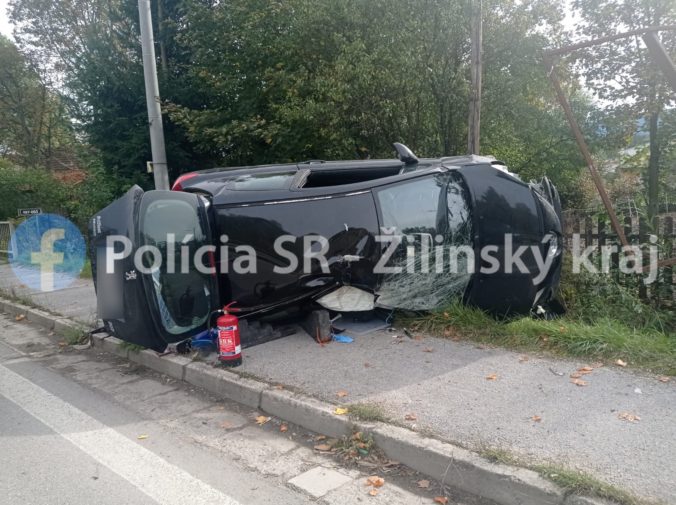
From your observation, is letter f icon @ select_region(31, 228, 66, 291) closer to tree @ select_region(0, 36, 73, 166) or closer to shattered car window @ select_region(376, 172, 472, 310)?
shattered car window @ select_region(376, 172, 472, 310)

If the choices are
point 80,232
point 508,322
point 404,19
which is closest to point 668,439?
point 508,322

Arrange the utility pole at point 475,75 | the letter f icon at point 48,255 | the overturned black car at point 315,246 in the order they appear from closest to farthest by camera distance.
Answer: the overturned black car at point 315,246 → the utility pole at point 475,75 → the letter f icon at point 48,255

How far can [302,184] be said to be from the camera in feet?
17.7

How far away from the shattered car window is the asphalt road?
6.91ft

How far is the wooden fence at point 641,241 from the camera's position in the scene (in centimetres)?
582

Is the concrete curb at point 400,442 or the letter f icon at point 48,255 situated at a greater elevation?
the letter f icon at point 48,255

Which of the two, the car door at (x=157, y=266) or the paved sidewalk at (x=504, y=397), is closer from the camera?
the paved sidewalk at (x=504, y=397)

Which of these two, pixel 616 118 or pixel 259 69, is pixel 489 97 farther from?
pixel 259 69

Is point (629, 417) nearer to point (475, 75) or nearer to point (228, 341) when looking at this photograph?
point (228, 341)

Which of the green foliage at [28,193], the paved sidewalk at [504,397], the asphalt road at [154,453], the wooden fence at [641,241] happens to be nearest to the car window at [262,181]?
the paved sidewalk at [504,397]

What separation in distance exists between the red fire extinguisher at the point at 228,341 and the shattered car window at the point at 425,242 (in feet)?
5.14

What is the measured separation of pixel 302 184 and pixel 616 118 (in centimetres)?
708

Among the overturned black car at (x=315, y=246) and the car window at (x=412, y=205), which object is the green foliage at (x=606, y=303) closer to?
the overturned black car at (x=315, y=246)

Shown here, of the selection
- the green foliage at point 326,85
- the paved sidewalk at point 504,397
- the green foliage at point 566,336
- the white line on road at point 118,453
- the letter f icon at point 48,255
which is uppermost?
the green foliage at point 326,85
